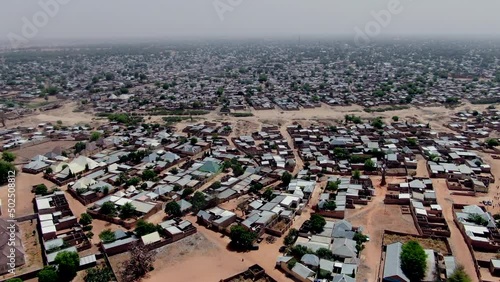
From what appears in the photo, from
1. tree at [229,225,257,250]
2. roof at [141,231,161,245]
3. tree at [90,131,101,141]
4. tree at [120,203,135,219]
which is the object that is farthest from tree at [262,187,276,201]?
tree at [90,131,101,141]

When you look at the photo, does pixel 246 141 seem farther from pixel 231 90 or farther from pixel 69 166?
pixel 231 90

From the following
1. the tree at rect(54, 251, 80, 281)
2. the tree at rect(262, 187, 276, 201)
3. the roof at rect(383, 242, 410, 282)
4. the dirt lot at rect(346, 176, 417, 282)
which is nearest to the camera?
the roof at rect(383, 242, 410, 282)

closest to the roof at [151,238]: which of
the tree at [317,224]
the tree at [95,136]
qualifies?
the tree at [317,224]

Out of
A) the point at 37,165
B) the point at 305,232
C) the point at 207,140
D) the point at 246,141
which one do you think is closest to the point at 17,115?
the point at 37,165

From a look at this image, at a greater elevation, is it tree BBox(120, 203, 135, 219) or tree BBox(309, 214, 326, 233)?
tree BBox(309, 214, 326, 233)

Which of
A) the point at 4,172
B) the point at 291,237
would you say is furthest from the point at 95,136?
the point at 291,237

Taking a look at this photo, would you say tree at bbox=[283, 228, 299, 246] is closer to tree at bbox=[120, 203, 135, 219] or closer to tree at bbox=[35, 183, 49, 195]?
tree at bbox=[120, 203, 135, 219]
